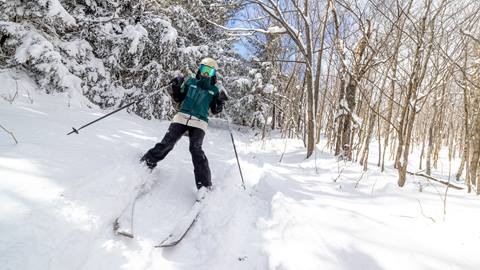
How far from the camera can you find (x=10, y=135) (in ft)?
10.2

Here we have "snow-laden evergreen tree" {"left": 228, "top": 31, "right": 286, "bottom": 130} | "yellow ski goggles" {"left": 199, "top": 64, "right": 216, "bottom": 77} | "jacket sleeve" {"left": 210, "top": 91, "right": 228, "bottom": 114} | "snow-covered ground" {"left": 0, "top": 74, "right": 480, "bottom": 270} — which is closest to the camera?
"snow-covered ground" {"left": 0, "top": 74, "right": 480, "bottom": 270}

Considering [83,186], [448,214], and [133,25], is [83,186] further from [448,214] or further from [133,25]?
[133,25]

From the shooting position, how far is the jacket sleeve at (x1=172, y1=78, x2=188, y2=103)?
4.17m

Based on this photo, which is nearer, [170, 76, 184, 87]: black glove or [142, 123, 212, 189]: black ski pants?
[142, 123, 212, 189]: black ski pants

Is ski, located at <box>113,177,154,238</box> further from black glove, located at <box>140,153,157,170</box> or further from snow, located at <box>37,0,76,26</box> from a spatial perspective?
snow, located at <box>37,0,76,26</box>

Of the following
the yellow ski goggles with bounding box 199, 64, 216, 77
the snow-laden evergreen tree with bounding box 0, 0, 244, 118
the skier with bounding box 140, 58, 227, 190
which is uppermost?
the snow-laden evergreen tree with bounding box 0, 0, 244, 118

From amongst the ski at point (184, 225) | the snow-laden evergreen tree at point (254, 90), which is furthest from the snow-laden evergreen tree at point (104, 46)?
the snow-laden evergreen tree at point (254, 90)

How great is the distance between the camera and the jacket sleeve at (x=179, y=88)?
164 inches

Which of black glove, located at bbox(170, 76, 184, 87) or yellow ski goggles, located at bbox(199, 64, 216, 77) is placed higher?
yellow ski goggles, located at bbox(199, 64, 216, 77)

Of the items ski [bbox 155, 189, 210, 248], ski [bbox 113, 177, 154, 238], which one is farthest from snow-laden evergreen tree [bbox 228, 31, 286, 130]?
ski [bbox 113, 177, 154, 238]

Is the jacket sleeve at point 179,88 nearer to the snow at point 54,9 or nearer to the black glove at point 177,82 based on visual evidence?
the black glove at point 177,82

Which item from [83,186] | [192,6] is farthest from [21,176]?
[192,6]

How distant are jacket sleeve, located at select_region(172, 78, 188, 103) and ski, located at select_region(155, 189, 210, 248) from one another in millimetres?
1573

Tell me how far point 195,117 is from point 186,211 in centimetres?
133
